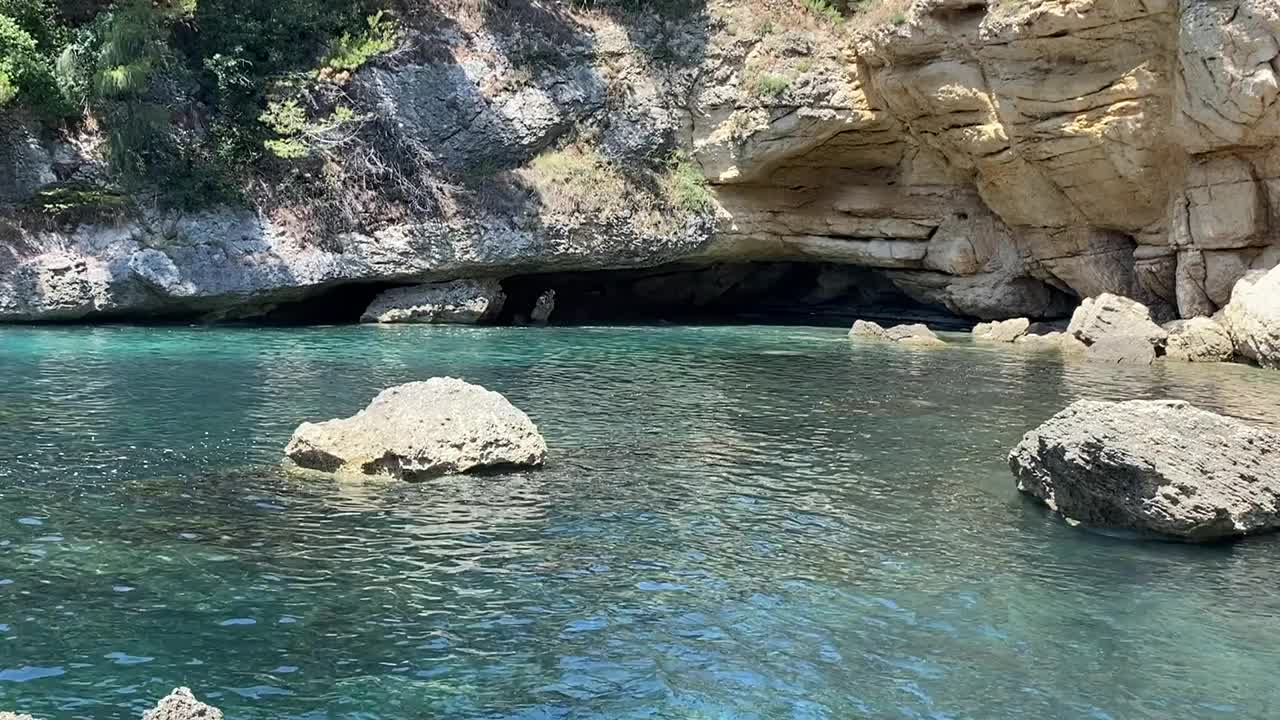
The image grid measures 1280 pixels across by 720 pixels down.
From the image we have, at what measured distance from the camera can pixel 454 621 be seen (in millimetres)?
7305

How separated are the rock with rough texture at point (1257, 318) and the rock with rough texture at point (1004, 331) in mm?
4771

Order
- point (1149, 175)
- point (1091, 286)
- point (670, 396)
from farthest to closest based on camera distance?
point (1091, 286) < point (1149, 175) < point (670, 396)

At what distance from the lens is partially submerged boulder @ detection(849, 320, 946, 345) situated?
24.8 metres

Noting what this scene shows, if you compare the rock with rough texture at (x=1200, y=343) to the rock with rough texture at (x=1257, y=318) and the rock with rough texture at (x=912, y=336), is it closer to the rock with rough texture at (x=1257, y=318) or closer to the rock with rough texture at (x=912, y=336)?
the rock with rough texture at (x=1257, y=318)

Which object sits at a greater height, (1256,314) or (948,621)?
(1256,314)

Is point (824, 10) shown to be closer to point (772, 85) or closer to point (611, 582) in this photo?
point (772, 85)

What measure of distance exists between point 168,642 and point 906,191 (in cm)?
2480

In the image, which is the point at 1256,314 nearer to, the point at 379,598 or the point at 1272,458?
the point at 1272,458

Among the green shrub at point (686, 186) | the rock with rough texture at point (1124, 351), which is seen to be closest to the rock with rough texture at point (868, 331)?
the rock with rough texture at point (1124, 351)

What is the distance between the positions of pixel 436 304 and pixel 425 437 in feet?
58.3

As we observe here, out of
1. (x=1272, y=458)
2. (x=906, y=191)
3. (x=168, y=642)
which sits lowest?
(x=168, y=642)

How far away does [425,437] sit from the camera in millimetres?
10953

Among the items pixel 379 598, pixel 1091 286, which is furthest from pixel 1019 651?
pixel 1091 286

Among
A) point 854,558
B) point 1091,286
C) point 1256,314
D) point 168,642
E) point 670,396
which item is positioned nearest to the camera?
point 168,642
